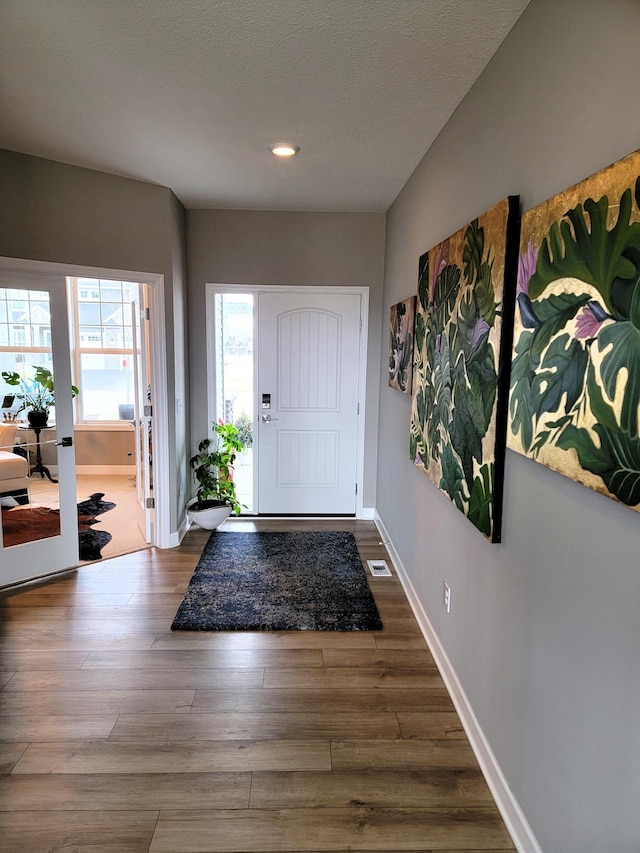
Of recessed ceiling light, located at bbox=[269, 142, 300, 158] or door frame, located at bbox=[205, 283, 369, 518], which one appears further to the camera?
door frame, located at bbox=[205, 283, 369, 518]

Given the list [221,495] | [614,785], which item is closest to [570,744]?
[614,785]

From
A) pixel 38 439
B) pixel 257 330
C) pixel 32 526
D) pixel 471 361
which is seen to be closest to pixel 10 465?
pixel 38 439

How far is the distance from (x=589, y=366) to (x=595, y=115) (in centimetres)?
62

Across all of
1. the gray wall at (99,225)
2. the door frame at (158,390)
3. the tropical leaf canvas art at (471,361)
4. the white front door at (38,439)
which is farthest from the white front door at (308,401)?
the tropical leaf canvas art at (471,361)

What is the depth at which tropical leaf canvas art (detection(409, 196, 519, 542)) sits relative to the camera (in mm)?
1693

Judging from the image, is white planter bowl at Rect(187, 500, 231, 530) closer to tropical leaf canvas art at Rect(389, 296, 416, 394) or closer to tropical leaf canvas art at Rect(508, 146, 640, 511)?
tropical leaf canvas art at Rect(389, 296, 416, 394)

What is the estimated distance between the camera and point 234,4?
1677 millimetres

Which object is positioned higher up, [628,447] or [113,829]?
[628,447]

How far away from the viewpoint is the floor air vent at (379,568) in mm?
3522

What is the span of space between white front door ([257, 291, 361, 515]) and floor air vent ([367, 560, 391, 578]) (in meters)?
1.01

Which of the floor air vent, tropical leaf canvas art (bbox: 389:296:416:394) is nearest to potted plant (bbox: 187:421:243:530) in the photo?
the floor air vent

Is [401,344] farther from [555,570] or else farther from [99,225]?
[555,570]

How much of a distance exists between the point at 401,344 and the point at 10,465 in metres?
2.60

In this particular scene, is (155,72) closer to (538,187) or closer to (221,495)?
(538,187)
